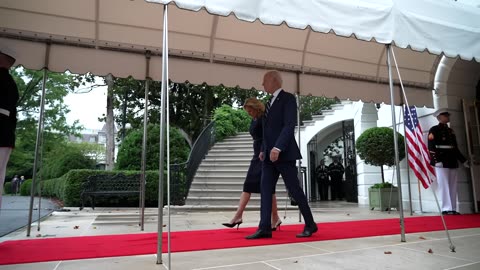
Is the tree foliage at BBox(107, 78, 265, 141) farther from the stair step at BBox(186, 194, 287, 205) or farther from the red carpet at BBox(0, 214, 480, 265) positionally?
the red carpet at BBox(0, 214, 480, 265)

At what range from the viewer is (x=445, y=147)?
24.4 feet

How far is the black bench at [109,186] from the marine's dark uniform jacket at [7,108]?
7.38m

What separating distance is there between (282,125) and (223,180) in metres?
8.78

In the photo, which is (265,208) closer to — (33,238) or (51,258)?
(51,258)

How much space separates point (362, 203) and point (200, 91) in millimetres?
14502

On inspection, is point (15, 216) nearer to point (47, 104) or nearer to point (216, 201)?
point (216, 201)

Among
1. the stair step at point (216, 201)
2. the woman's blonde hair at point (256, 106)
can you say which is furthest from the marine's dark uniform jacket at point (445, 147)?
the stair step at point (216, 201)

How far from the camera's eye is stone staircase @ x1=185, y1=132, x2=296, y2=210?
11219 millimetres

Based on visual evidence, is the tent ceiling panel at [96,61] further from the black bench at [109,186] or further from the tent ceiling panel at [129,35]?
the black bench at [109,186]

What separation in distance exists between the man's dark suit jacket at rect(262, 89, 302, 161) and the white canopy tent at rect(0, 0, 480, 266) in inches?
35.0

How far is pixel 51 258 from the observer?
122 inches

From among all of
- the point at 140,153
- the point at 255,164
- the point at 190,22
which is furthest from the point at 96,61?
the point at 140,153

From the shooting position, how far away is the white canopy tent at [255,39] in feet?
12.2

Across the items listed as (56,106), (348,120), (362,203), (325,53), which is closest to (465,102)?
(325,53)
